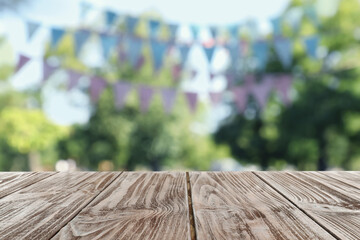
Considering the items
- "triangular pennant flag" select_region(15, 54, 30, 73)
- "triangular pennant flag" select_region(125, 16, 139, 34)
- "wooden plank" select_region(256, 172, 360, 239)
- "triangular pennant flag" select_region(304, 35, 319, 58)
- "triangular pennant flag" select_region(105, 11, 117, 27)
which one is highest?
"triangular pennant flag" select_region(105, 11, 117, 27)

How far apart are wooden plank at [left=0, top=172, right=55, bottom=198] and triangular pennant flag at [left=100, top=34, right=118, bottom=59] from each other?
4388mm

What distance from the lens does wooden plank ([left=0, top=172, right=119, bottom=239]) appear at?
0.41m

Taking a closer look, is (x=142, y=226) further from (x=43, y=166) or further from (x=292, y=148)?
(x=43, y=166)

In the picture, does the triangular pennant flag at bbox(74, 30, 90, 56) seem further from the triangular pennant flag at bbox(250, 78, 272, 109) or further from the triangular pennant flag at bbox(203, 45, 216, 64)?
the triangular pennant flag at bbox(250, 78, 272, 109)

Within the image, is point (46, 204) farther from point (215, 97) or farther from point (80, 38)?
point (215, 97)

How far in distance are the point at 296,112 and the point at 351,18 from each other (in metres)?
2.83

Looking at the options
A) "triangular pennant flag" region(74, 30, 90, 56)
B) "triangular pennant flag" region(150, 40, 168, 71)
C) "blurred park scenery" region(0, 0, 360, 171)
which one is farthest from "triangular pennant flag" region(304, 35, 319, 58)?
"triangular pennant flag" region(74, 30, 90, 56)

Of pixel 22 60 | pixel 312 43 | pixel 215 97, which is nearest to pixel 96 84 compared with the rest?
pixel 22 60

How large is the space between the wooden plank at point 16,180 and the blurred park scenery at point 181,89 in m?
4.07

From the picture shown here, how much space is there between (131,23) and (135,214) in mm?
4987

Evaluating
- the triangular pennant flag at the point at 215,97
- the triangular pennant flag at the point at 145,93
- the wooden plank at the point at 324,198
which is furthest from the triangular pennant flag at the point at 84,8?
the wooden plank at the point at 324,198

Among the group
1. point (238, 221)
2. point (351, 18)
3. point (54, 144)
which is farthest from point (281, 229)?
point (54, 144)

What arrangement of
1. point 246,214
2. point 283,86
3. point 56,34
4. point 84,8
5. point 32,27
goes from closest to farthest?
point 246,214 < point 32,27 < point 56,34 < point 84,8 < point 283,86

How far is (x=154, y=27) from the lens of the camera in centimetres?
524
